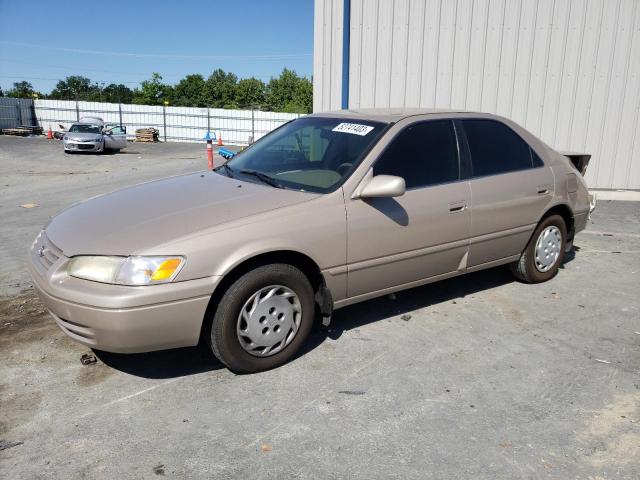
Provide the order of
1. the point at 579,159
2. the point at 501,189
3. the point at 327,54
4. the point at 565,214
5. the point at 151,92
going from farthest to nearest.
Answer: the point at 151,92 < the point at 327,54 < the point at 579,159 < the point at 565,214 < the point at 501,189

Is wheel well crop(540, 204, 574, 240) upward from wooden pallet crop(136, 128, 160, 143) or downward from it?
upward

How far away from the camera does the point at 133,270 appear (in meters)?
3.10

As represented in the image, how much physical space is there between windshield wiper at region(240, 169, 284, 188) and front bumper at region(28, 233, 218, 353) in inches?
39.9

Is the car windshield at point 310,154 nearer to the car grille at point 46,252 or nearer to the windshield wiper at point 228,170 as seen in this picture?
the windshield wiper at point 228,170

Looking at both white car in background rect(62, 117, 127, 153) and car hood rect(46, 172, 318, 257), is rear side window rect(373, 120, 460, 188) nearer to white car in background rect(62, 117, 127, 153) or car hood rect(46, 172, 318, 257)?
car hood rect(46, 172, 318, 257)

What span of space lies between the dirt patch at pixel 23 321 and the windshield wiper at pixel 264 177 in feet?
6.11

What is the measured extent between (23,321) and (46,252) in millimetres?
1115

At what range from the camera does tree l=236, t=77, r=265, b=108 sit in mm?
97125

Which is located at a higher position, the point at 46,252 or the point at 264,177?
the point at 264,177

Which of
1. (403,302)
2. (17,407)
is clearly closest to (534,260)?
(403,302)

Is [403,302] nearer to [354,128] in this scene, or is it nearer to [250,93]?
[354,128]

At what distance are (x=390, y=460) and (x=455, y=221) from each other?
217 cm

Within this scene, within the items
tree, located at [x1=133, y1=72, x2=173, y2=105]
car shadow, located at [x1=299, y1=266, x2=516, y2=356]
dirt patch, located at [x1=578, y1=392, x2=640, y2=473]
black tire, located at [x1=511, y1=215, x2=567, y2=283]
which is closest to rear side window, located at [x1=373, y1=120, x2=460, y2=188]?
car shadow, located at [x1=299, y1=266, x2=516, y2=356]

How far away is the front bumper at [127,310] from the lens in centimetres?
306
